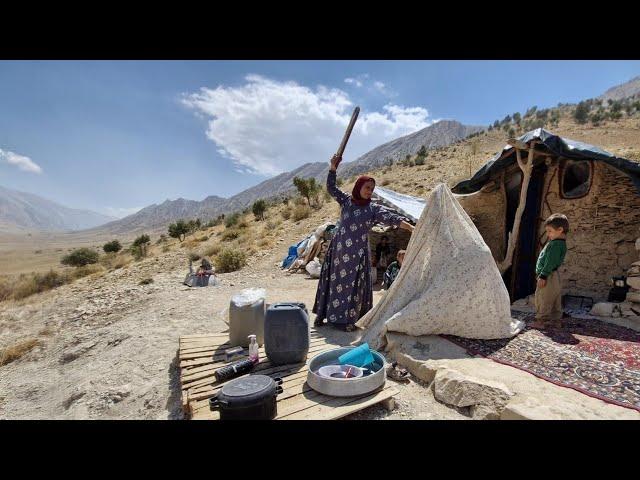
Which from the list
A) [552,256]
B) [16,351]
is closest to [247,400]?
[552,256]

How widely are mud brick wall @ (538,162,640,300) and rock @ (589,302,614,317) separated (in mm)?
773

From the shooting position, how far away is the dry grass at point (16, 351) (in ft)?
18.6

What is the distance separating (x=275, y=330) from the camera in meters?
3.18

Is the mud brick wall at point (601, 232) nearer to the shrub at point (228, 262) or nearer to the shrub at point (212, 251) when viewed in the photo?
the shrub at point (228, 262)

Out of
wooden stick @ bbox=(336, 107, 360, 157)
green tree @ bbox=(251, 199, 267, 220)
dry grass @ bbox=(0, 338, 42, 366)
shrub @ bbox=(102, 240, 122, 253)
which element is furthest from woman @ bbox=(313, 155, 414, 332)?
shrub @ bbox=(102, 240, 122, 253)

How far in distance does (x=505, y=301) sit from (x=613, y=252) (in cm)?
366

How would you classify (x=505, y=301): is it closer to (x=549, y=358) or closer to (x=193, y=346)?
(x=549, y=358)

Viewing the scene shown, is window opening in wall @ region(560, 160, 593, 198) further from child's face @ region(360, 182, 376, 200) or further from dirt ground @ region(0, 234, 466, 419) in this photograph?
dirt ground @ region(0, 234, 466, 419)

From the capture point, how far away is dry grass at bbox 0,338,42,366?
568cm

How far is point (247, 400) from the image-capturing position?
2154mm

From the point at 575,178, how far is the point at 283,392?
703 centimetres

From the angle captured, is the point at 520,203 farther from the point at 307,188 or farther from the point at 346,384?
the point at 307,188
